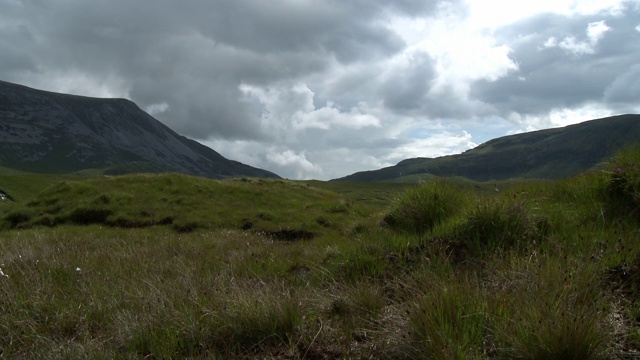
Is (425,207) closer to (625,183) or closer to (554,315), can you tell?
(625,183)

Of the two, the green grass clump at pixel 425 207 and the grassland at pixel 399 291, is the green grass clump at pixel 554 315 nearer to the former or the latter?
the grassland at pixel 399 291

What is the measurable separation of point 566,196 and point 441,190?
2486 millimetres

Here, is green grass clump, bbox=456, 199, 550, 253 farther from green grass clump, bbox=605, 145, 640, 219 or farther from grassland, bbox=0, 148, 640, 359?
green grass clump, bbox=605, 145, 640, 219

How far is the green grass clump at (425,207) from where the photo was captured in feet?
27.3

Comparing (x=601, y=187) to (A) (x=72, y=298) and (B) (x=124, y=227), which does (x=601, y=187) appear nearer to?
(A) (x=72, y=298)

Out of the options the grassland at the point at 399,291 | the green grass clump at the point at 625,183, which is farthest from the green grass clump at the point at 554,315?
the green grass clump at the point at 625,183

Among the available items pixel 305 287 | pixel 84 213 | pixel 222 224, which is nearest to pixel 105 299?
pixel 305 287

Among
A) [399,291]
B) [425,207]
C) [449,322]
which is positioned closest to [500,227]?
[425,207]

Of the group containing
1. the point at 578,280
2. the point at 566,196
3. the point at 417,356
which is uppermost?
the point at 566,196

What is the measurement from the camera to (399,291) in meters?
5.17

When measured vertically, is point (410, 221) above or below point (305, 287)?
above

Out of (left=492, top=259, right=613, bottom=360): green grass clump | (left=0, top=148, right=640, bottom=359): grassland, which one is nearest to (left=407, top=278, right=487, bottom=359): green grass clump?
(left=0, top=148, right=640, bottom=359): grassland

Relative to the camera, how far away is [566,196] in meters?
8.66

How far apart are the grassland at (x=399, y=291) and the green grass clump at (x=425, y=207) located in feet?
0.10
